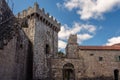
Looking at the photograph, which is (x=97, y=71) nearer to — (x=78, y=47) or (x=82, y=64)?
(x=82, y=64)

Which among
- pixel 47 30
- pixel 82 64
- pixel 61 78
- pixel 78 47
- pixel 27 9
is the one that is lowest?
pixel 61 78

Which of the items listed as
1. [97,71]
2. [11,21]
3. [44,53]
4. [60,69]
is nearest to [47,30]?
[44,53]

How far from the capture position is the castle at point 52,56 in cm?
2966

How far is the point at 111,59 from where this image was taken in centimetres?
3306

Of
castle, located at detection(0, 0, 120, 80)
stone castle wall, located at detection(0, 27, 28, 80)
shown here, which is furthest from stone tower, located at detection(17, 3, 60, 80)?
stone castle wall, located at detection(0, 27, 28, 80)

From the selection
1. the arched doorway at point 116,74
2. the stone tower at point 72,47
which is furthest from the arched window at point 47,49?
the arched doorway at point 116,74

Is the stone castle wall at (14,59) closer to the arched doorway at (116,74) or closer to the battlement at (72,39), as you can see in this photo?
the battlement at (72,39)

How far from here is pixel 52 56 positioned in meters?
32.8

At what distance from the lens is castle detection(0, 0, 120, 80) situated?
2966 cm

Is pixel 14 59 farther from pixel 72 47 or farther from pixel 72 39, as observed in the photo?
pixel 72 39

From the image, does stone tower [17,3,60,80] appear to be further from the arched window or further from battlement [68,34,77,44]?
battlement [68,34,77,44]

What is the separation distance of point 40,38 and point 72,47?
6.11 m

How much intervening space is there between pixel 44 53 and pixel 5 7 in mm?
14939

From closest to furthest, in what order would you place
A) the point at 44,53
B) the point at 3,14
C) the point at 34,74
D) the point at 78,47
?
the point at 3,14
the point at 34,74
the point at 44,53
the point at 78,47
